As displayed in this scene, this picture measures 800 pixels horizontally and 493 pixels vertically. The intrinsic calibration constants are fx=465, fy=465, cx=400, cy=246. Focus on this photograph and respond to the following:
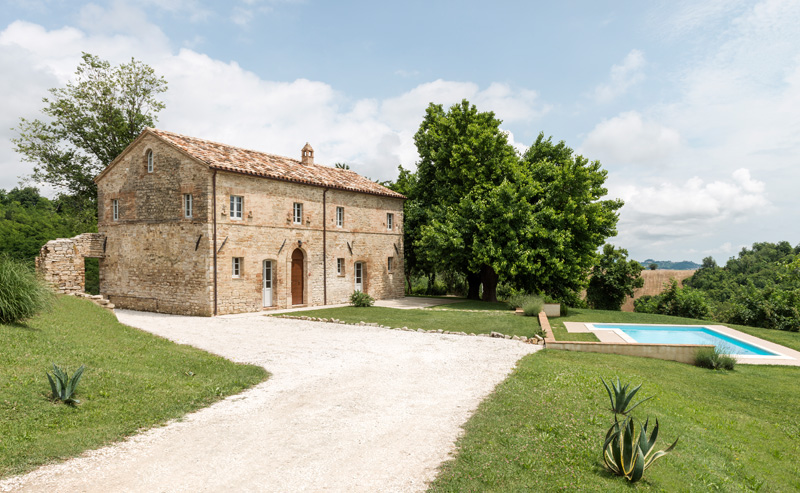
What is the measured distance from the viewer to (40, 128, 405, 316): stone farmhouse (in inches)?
805

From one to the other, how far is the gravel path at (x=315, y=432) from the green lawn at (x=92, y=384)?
0.42 meters

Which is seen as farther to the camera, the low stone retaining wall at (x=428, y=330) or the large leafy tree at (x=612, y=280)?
the large leafy tree at (x=612, y=280)

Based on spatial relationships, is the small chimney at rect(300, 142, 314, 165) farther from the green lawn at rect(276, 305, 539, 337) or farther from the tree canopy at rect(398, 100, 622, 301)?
the green lawn at rect(276, 305, 539, 337)

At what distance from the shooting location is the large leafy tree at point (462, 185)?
25172mm

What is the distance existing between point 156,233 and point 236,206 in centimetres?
413

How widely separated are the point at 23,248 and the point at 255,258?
15776 millimetres

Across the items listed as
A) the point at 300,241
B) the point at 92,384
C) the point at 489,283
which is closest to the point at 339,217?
the point at 300,241

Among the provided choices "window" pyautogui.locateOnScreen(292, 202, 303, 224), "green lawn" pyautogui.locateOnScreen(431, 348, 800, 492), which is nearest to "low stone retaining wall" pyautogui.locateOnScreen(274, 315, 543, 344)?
"green lawn" pyautogui.locateOnScreen(431, 348, 800, 492)

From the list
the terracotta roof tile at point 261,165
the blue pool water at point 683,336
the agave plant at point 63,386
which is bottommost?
the blue pool water at point 683,336

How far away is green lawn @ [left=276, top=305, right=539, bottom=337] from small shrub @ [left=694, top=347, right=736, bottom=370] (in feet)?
15.6

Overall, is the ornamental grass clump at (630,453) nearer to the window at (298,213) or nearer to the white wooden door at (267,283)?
the white wooden door at (267,283)

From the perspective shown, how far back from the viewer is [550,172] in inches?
1025

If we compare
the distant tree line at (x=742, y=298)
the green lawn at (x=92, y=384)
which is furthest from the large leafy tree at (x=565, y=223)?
the green lawn at (x=92, y=384)

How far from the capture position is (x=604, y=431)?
6699 mm
